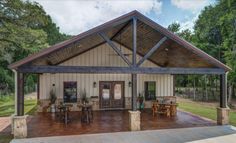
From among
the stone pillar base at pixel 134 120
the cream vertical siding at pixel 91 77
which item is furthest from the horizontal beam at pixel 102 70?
the cream vertical siding at pixel 91 77

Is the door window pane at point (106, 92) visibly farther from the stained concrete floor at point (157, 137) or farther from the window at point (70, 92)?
the stained concrete floor at point (157, 137)

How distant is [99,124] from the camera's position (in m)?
11.8

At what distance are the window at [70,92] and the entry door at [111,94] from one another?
70.8 inches

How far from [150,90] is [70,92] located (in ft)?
19.2

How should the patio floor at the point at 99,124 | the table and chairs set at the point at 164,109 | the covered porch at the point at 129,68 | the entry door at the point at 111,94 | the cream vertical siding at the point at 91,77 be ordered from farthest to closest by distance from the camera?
the entry door at the point at 111,94 → the cream vertical siding at the point at 91,77 → the table and chairs set at the point at 164,109 → the patio floor at the point at 99,124 → the covered porch at the point at 129,68

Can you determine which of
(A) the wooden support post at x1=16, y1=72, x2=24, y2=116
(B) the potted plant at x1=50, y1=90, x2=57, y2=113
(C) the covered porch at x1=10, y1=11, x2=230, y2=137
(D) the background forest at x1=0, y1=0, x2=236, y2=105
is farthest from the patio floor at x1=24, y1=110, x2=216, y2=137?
(D) the background forest at x1=0, y1=0, x2=236, y2=105

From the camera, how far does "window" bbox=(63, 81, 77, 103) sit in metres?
16.0

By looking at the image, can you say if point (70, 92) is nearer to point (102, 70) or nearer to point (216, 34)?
point (102, 70)

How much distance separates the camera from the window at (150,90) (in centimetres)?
1747

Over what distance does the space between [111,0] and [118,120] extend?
12.9 metres

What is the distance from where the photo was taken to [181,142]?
29.2 feet

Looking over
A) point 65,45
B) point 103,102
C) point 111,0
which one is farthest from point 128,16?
point 111,0

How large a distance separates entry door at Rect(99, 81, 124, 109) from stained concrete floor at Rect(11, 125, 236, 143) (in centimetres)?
661

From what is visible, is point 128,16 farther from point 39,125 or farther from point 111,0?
point 111,0
